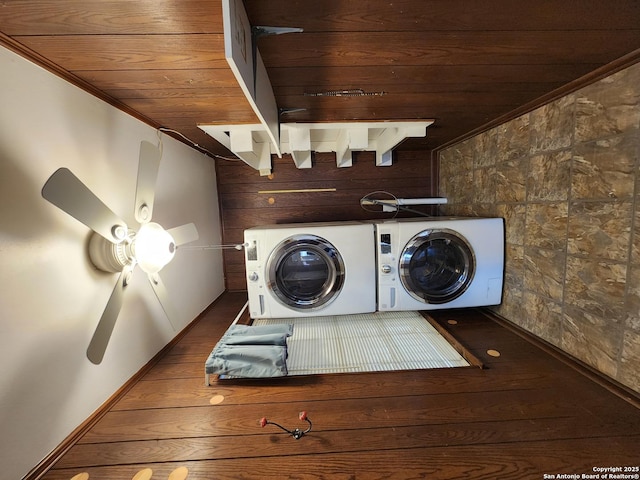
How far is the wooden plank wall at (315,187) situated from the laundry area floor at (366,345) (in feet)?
3.46

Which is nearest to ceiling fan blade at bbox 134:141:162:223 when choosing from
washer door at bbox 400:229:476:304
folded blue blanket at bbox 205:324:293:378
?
folded blue blanket at bbox 205:324:293:378

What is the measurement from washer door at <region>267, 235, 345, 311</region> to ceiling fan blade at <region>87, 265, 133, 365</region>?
82 centimetres

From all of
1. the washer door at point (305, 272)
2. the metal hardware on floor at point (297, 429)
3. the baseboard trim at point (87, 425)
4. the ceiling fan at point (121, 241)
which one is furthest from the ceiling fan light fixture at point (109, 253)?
the metal hardware on floor at point (297, 429)

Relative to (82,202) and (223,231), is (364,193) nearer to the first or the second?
(223,231)

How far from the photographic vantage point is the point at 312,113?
1.50 metres

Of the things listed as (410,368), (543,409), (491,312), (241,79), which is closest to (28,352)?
(241,79)

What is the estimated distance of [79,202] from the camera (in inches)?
33.3

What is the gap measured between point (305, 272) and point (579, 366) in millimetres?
1553

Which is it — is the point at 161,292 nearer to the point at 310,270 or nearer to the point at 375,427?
the point at 310,270

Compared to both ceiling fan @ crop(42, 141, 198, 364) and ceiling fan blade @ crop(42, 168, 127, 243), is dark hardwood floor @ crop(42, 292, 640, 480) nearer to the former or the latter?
ceiling fan @ crop(42, 141, 198, 364)

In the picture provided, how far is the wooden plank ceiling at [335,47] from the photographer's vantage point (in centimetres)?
74

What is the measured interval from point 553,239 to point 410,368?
Answer: 3.46 feet

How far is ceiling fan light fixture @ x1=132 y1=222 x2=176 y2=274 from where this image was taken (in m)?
1.06

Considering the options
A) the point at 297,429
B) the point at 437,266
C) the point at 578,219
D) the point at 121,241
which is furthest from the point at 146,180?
the point at 578,219
